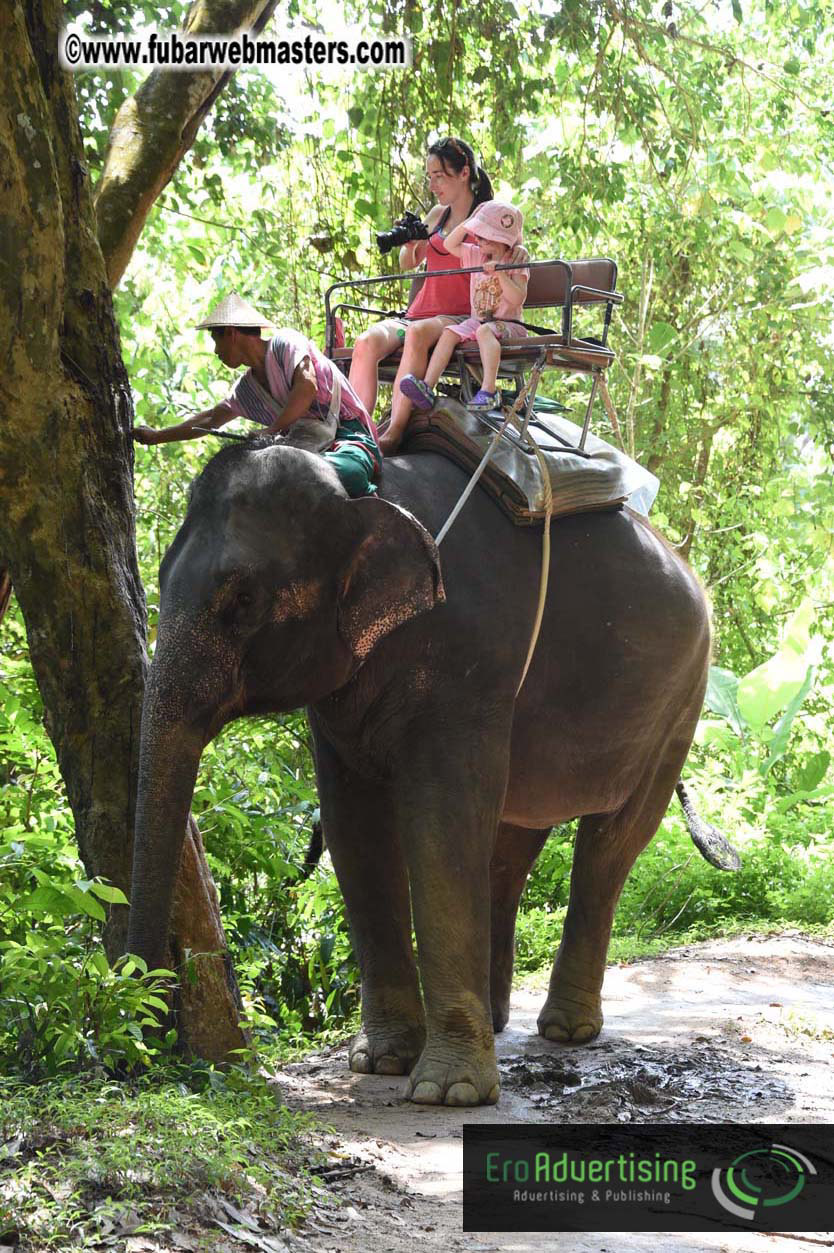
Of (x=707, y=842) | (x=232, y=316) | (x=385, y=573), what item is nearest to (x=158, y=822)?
(x=385, y=573)

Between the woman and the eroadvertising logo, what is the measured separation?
237cm

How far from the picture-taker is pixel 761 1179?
3.97m

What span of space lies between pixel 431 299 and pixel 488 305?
29 cm

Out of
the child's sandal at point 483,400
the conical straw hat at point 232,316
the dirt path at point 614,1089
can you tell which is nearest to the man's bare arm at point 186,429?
the conical straw hat at point 232,316

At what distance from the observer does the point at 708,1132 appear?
14.3 feet

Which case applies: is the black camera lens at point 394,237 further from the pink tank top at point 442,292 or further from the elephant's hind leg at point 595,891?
the elephant's hind leg at point 595,891

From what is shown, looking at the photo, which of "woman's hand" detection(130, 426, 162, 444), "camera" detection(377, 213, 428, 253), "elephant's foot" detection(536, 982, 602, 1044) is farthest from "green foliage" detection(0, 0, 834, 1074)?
"camera" detection(377, 213, 428, 253)

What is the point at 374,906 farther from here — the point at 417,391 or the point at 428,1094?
the point at 417,391

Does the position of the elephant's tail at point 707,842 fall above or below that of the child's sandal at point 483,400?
below

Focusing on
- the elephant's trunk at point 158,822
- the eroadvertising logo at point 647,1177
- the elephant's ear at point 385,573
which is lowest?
the eroadvertising logo at point 647,1177

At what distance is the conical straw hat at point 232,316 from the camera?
14.3 ft

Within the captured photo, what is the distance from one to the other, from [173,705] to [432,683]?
1.00 m

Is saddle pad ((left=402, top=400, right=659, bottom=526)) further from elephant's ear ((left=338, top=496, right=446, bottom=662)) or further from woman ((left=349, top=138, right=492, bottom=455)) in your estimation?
elephant's ear ((left=338, top=496, right=446, bottom=662))

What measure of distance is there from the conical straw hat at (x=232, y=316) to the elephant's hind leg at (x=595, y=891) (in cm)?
252
